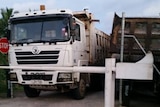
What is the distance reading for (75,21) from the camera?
9523 mm

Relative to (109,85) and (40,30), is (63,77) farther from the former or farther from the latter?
(109,85)

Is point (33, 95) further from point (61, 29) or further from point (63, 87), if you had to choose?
point (61, 29)

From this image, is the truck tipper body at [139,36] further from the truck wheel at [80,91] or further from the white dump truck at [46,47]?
the truck wheel at [80,91]

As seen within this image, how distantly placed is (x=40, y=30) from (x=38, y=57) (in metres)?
0.89

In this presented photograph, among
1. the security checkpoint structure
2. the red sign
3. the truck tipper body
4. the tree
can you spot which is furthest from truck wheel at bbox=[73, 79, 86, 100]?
the security checkpoint structure

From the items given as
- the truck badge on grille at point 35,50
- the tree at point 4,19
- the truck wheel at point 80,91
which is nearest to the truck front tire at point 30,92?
the truck wheel at point 80,91

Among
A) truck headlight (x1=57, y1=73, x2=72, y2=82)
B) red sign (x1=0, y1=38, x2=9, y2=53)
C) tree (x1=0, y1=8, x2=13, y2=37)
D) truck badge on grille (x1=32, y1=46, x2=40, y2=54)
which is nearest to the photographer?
truck headlight (x1=57, y1=73, x2=72, y2=82)

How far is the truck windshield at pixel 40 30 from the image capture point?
916 cm

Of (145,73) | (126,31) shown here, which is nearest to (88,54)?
(126,31)

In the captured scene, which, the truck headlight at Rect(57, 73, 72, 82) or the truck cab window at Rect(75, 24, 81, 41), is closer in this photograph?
the truck headlight at Rect(57, 73, 72, 82)

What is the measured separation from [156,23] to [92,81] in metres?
5.12

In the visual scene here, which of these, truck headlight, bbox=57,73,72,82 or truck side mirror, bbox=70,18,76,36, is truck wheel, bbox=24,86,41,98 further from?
truck side mirror, bbox=70,18,76,36

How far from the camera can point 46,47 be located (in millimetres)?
9203

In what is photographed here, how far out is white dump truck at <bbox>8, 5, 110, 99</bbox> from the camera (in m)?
9.14
